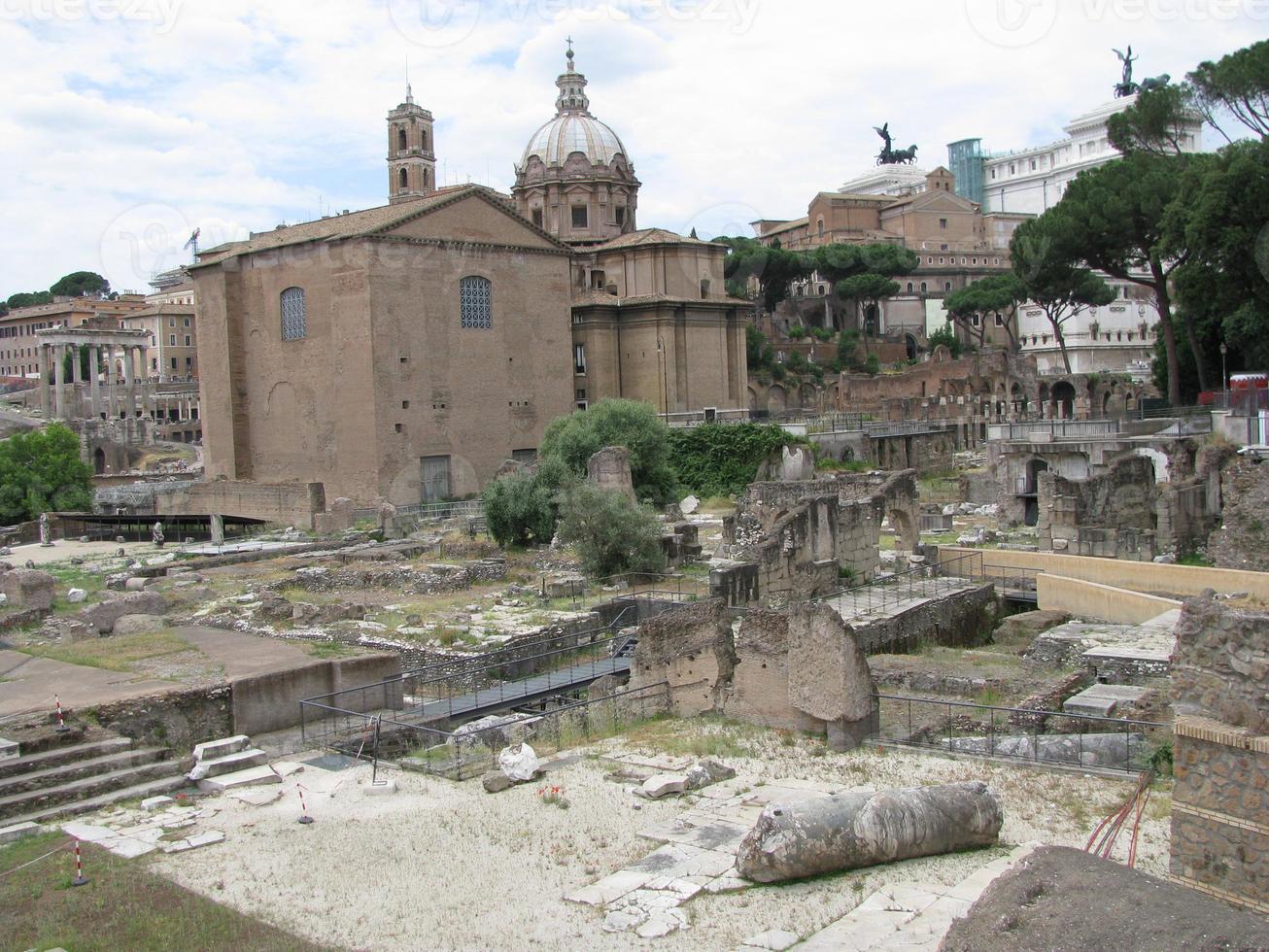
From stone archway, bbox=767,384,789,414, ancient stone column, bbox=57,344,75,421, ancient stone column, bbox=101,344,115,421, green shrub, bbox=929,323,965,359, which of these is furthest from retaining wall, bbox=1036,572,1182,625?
ancient stone column, bbox=101,344,115,421

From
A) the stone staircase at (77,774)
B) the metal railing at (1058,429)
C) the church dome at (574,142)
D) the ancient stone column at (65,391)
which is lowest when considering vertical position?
the stone staircase at (77,774)

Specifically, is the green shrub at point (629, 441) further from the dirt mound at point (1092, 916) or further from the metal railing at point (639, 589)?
the dirt mound at point (1092, 916)

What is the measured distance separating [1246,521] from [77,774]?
19179mm

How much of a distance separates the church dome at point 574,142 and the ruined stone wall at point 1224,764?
175ft

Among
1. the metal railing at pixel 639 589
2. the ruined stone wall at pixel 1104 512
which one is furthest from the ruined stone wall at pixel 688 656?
the ruined stone wall at pixel 1104 512

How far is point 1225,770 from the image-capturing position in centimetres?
730

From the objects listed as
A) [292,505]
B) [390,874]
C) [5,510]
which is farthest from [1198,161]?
[5,510]

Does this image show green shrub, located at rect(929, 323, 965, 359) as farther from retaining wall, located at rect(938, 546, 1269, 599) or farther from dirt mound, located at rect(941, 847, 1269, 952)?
dirt mound, located at rect(941, 847, 1269, 952)

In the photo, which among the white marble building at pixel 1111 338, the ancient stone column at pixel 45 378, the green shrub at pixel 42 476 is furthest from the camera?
the ancient stone column at pixel 45 378

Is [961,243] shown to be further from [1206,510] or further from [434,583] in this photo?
[434,583]

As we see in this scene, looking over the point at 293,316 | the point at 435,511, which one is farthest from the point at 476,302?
the point at 435,511

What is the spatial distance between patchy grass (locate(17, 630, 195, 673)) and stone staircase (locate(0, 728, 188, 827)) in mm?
2573

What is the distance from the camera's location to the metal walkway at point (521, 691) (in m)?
14.6

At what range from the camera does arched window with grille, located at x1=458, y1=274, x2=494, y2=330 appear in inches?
1730
